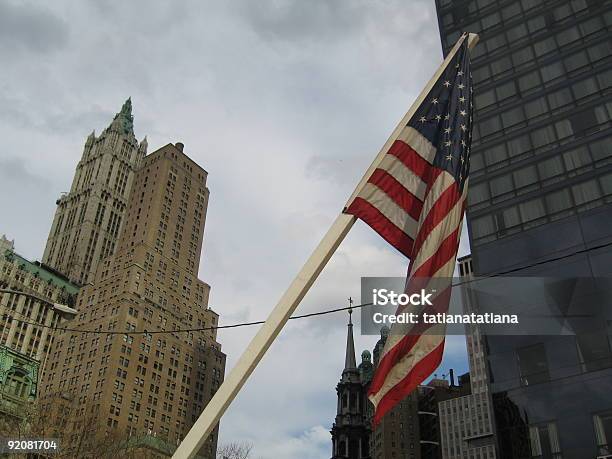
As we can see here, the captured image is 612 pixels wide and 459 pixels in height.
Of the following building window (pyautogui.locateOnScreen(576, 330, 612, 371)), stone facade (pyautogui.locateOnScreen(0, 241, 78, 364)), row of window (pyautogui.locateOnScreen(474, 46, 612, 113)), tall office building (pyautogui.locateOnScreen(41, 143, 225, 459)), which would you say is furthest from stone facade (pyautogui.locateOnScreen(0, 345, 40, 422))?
stone facade (pyautogui.locateOnScreen(0, 241, 78, 364))

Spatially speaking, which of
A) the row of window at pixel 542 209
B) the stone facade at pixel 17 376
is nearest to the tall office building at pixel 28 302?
the stone facade at pixel 17 376

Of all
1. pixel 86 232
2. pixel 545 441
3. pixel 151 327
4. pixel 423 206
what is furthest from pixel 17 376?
→ pixel 86 232

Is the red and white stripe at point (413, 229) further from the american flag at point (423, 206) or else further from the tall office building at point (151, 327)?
the tall office building at point (151, 327)

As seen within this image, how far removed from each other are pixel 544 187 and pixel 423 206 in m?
29.0

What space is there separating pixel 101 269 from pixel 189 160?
42.1 meters

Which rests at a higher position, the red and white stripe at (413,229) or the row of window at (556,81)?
the row of window at (556,81)

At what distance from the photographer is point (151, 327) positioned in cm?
12469

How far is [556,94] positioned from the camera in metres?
40.4

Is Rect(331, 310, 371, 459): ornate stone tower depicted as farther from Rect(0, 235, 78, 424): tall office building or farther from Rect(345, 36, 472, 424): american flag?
Rect(345, 36, 472, 424): american flag

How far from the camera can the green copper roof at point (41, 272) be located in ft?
517

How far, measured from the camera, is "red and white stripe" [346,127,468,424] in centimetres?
999

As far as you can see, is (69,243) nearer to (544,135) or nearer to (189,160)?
(189,160)

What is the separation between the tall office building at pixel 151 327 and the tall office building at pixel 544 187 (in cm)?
7817

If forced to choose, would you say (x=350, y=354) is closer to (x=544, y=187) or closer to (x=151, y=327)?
(x=151, y=327)
